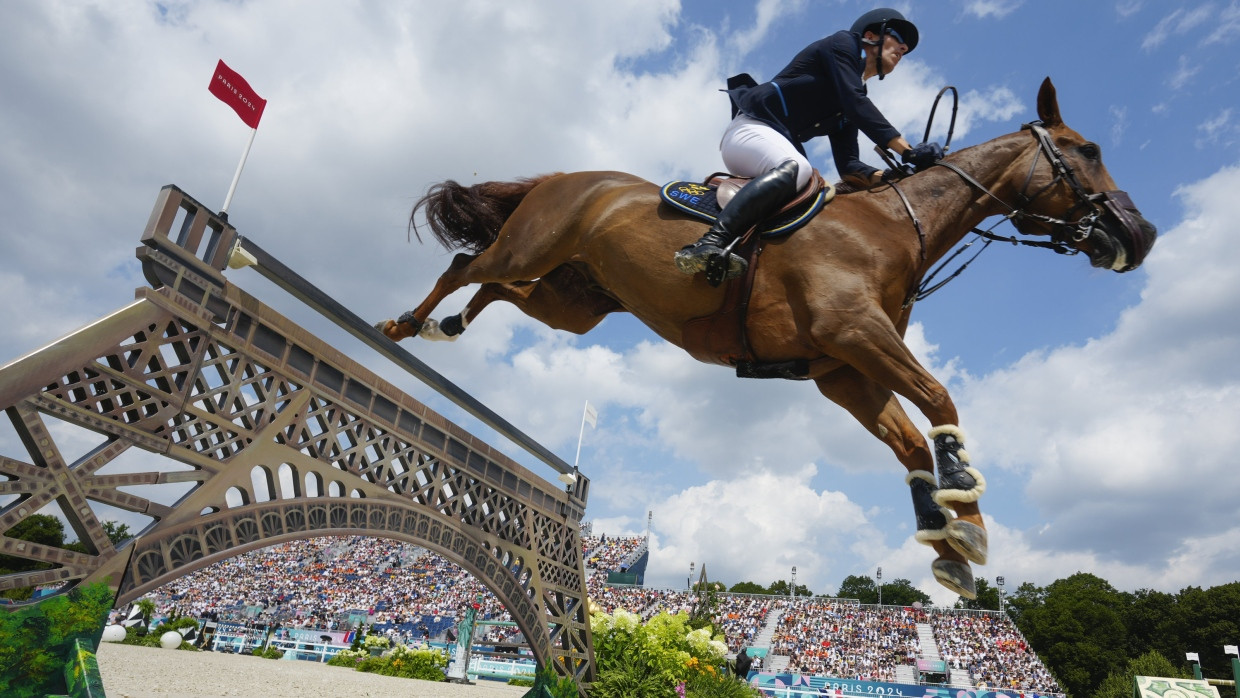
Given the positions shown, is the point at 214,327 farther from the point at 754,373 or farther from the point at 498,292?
the point at 754,373

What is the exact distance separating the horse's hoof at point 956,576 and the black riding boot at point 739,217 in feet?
4.05

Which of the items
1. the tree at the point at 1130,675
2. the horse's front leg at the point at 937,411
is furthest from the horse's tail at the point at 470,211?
the tree at the point at 1130,675

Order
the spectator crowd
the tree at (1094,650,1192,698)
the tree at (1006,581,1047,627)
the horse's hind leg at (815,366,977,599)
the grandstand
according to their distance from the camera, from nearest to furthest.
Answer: the horse's hind leg at (815,366,977,599)
the tree at (1094,650,1192,698)
the spectator crowd
the grandstand
the tree at (1006,581,1047,627)

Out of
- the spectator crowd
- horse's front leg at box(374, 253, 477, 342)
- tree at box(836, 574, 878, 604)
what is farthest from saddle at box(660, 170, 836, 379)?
tree at box(836, 574, 878, 604)

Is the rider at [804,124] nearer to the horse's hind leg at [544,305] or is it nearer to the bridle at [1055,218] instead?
the bridle at [1055,218]

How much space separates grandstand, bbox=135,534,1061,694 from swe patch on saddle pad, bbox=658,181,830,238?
20056 millimetres

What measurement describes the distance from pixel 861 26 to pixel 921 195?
77 centimetres

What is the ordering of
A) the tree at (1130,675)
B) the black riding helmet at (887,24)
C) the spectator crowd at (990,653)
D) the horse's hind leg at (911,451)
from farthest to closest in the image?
1. the spectator crowd at (990,653)
2. the tree at (1130,675)
3. the black riding helmet at (887,24)
4. the horse's hind leg at (911,451)

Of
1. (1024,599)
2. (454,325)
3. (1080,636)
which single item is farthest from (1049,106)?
(1024,599)

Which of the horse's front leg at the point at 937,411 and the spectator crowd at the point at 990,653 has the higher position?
the spectator crowd at the point at 990,653

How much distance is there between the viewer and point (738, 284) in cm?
293

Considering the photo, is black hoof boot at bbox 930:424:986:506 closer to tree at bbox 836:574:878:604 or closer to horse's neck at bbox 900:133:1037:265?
horse's neck at bbox 900:133:1037:265

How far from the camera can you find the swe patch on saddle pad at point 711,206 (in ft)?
9.79

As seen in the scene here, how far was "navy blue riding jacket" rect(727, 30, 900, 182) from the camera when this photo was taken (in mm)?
3033
